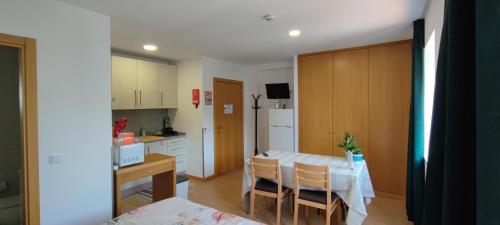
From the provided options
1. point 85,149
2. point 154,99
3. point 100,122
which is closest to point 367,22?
point 100,122

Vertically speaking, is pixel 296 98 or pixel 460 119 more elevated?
pixel 296 98

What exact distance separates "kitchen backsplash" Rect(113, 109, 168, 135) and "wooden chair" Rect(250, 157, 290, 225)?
8.76 ft

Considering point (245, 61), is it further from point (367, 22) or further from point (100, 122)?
point (100, 122)

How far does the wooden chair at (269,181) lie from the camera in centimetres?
283

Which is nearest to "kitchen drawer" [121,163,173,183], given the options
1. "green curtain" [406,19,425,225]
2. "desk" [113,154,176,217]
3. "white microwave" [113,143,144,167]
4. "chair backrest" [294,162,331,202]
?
"desk" [113,154,176,217]

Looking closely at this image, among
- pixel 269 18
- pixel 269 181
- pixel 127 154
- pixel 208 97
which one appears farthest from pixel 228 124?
pixel 269 18

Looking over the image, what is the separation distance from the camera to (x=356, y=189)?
96.2 inches

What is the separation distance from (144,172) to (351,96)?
10.5 ft

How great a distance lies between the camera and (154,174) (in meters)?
2.85

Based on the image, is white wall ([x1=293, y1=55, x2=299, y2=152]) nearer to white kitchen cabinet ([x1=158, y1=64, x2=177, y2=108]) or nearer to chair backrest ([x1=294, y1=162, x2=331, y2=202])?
chair backrest ([x1=294, y1=162, x2=331, y2=202])

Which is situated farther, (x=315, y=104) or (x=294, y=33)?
(x=315, y=104)

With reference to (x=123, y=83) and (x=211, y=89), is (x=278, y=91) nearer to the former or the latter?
(x=211, y=89)

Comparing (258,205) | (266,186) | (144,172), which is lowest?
(258,205)

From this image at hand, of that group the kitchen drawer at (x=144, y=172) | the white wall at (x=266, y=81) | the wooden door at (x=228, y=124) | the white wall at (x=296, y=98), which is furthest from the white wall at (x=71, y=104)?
the white wall at (x=266, y=81)
